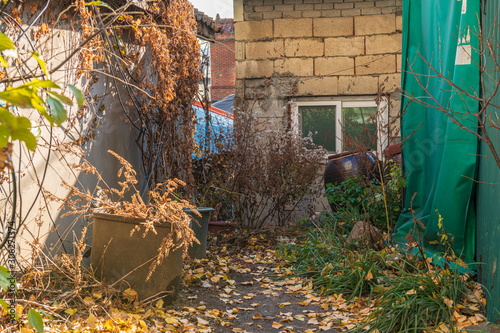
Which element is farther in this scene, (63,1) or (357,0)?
(357,0)

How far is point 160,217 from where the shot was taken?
11.9 ft

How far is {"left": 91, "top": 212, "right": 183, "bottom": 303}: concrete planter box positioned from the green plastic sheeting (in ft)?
6.68

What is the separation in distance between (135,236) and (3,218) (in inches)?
43.8

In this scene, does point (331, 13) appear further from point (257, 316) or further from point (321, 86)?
point (257, 316)

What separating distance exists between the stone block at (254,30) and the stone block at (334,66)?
94 centimetres

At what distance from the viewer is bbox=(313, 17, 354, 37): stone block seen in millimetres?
8016

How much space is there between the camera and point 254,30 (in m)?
8.22

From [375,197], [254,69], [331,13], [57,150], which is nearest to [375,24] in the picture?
[331,13]

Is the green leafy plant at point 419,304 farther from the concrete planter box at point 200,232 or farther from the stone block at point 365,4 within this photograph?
the stone block at point 365,4

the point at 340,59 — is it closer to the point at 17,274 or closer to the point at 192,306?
the point at 192,306

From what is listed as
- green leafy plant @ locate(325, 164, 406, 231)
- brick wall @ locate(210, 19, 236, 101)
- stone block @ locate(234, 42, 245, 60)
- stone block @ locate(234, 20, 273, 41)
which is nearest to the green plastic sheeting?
Answer: green leafy plant @ locate(325, 164, 406, 231)

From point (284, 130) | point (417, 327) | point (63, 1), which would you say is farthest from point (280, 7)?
point (417, 327)

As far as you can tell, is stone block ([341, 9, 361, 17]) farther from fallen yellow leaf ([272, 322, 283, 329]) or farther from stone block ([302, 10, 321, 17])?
fallen yellow leaf ([272, 322, 283, 329])

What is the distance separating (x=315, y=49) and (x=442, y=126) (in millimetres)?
4008
